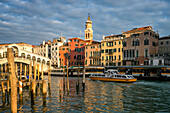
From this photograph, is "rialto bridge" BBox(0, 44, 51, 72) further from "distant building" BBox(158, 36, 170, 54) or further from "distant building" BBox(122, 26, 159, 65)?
"distant building" BBox(158, 36, 170, 54)

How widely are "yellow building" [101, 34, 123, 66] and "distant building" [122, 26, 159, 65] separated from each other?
177cm

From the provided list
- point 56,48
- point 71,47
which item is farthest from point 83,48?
point 56,48

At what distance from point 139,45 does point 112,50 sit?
9.37 meters

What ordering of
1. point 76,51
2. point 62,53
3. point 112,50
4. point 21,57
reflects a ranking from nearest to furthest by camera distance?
point 112,50 < point 21,57 < point 76,51 < point 62,53

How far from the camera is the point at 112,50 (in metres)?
56.8

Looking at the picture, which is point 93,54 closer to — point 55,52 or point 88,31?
point 88,31

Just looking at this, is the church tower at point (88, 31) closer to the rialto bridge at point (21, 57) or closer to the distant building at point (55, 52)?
the distant building at point (55, 52)

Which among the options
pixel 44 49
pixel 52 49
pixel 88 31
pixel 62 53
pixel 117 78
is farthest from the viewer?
pixel 44 49

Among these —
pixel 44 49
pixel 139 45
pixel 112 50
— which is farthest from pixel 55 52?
pixel 139 45

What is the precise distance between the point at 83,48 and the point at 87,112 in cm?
5297

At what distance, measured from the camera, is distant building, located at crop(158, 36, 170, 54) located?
1957 inches

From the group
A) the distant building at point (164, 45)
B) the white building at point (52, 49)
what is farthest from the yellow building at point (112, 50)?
the white building at point (52, 49)

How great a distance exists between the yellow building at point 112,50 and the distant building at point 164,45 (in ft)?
37.1

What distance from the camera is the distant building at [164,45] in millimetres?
49706
